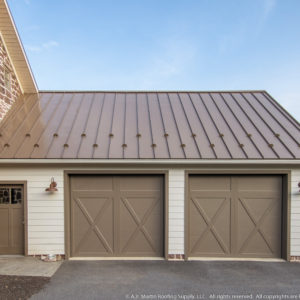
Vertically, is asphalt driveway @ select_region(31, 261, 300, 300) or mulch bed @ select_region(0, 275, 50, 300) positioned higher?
mulch bed @ select_region(0, 275, 50, 300)

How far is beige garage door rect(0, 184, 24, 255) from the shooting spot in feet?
17.2

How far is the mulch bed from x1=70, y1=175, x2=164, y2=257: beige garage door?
46.1 inches

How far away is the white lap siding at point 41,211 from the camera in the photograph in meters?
5.15

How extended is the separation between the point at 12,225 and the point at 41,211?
0.87m

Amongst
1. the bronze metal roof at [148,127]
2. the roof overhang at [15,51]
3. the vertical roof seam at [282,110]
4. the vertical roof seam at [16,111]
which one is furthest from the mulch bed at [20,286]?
the vertical roof seam at [282,110]

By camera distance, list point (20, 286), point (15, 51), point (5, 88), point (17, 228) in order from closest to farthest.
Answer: point (20, 286)
point (17, 228)
point (5, 88)
point (15, 51)

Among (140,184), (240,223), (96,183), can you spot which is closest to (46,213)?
(96,183)

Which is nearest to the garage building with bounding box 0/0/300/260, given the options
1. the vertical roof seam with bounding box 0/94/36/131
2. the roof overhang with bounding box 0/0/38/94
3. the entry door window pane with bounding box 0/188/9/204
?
the entry door window pane with bounding box 0/188/9/204

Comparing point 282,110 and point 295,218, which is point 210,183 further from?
point 282,110

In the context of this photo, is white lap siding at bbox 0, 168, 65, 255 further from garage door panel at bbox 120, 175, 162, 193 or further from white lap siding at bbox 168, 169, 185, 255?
white lap siding at bbox 168, 169, 185, 255

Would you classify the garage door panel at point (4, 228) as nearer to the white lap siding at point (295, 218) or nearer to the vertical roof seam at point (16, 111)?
the vertical roof seam at point (16, 111)

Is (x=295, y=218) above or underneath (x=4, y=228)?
above

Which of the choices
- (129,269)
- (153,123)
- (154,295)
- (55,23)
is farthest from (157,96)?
(55,23)

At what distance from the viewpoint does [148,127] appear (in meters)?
6.10
